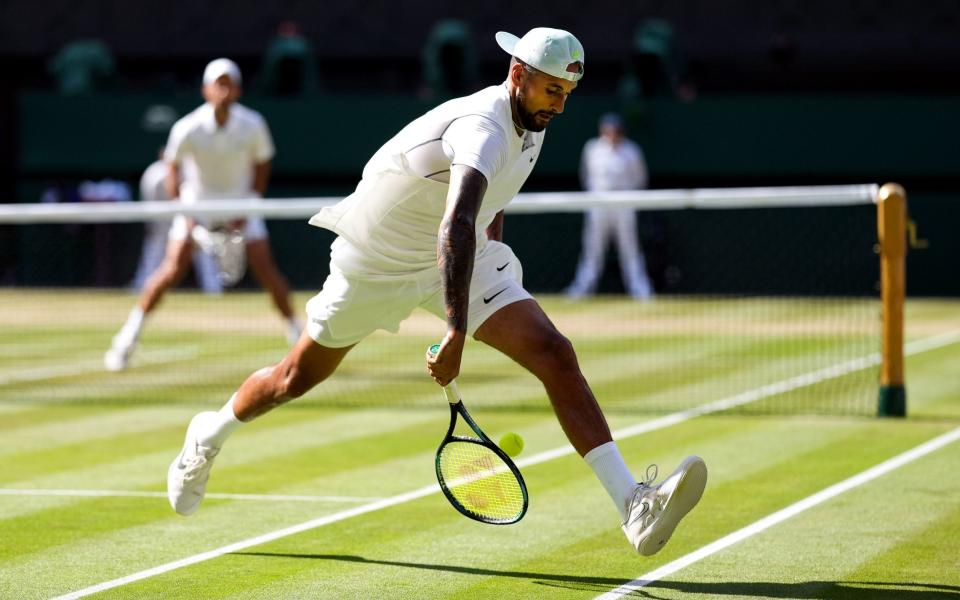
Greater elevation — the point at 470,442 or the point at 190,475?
the point at 470,442

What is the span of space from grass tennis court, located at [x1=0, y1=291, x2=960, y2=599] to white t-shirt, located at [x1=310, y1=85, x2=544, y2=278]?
1132 mm

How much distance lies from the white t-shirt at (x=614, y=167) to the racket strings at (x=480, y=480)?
620 inches

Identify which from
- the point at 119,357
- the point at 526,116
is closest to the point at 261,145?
the point at 119,357

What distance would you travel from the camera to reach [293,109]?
77.8ft

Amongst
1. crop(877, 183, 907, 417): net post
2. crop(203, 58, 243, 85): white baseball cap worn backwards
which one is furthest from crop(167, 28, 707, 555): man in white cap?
crop(203, 58, 243, 85): white baseball cap worn backwards

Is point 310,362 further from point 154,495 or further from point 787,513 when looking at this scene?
point 787,513

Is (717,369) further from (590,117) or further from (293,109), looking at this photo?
(293,109)

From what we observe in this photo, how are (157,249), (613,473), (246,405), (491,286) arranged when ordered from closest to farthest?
(613,473)
(491,286)
(246,405)
(157,249)

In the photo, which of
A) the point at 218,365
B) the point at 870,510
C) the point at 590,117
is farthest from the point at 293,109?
the point at 870,510

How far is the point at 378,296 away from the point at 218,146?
749 cm

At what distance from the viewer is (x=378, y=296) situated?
622 cm

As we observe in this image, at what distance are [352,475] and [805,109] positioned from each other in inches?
614

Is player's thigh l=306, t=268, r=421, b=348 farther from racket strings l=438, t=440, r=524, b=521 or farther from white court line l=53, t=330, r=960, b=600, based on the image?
white court line l=53, t=330, r=960, b=600

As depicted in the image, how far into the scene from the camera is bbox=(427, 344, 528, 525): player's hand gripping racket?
5762 mm
